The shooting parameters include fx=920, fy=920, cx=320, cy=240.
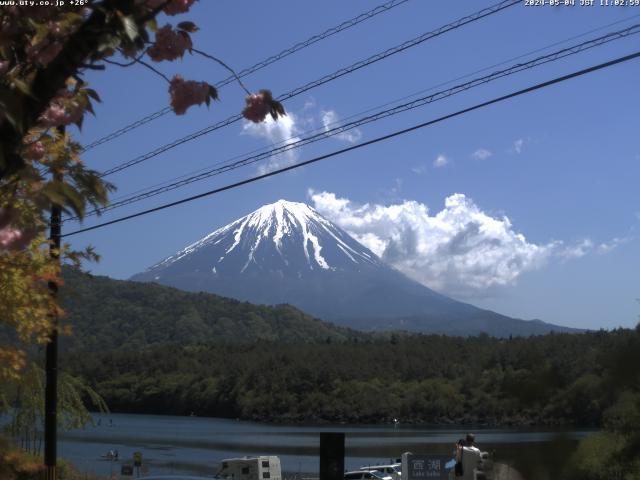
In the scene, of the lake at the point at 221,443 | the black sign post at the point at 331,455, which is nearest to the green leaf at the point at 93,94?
the black sign post at the point at 331,455

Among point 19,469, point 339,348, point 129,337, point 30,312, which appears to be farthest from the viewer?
point 129,337

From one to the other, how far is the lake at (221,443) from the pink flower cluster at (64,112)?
30191mm

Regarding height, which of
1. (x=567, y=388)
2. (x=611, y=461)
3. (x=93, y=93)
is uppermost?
(x=93, y=93)

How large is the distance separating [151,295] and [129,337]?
22.8 meters

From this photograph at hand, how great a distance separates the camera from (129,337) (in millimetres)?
166750

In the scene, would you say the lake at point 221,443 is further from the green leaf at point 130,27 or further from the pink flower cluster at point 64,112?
the green leaf at point 130,27

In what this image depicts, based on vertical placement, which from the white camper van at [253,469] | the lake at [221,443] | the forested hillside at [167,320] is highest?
the forested hillside at [167,320]

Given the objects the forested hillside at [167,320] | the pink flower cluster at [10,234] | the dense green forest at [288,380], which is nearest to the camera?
the pink flower cluster at [10,234]

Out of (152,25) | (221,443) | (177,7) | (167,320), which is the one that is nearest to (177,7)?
(177,7)

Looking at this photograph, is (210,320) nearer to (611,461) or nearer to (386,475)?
(386,475)

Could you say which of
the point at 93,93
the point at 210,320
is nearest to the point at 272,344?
the point at 210,320

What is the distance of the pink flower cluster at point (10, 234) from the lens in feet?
12.5

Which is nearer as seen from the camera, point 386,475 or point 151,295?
point 386,475

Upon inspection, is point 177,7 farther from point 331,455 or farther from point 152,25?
point 331,455
